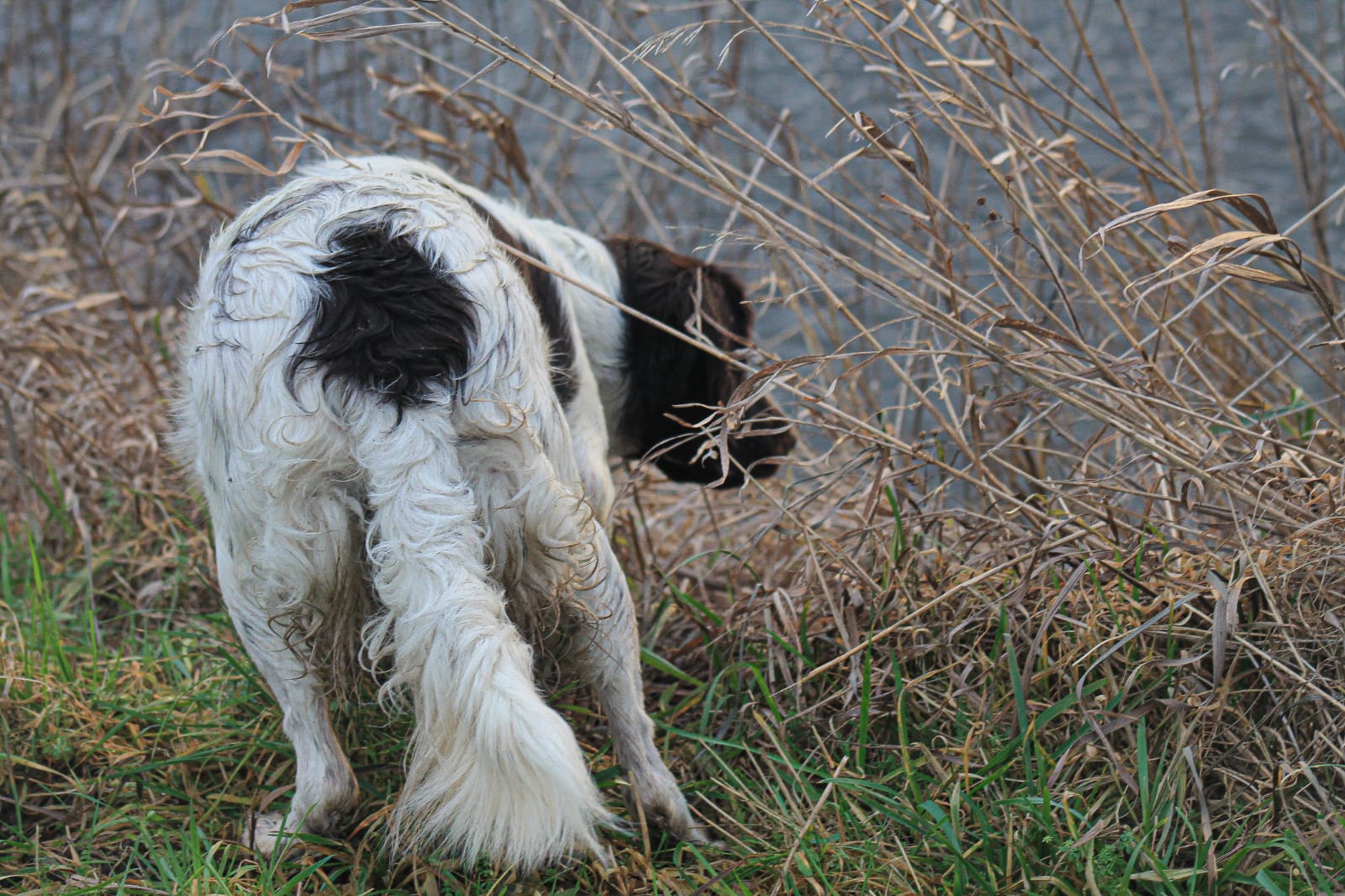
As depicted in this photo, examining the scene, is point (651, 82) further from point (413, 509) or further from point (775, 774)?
point (413, 509)

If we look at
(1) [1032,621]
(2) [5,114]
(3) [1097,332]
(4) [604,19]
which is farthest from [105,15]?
(1) [1032,621]

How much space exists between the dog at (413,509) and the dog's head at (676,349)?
1.99 feet

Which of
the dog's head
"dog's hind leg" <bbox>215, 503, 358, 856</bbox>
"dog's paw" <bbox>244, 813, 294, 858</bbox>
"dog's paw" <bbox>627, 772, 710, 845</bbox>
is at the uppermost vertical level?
the dog's head

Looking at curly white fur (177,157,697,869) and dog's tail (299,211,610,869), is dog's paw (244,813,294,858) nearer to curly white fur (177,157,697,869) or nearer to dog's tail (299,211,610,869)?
curly white fur (177,157,697,869)

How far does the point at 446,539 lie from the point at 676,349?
1.24 meters

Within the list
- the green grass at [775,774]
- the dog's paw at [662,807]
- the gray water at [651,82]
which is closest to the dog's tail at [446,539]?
the dog's paw at [662,807]

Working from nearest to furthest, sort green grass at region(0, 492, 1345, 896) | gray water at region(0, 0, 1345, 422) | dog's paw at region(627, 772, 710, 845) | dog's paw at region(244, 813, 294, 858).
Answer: green grass at region(0, 492, 1345, 896)
dog's paw at region(244, 813, 294, 858)
dog's paw at region(627, 772, 710, 845)
gray water at region(0, 0, 1345, 422)

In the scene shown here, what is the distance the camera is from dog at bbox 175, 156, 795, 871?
1790mm

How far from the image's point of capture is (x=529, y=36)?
605cm

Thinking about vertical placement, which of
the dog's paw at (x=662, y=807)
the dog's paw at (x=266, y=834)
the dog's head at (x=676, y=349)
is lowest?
the dog's paw at (x=266, y=834)

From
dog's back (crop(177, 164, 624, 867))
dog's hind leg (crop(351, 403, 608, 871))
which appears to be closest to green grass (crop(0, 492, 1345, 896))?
dog's back (crop(177, 164, 624, 867))

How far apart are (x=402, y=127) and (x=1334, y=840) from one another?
2.76 m

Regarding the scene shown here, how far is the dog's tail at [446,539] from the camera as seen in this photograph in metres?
1.73

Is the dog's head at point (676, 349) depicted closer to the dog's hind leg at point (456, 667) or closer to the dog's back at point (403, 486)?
the dog's back at point (403, 486)
